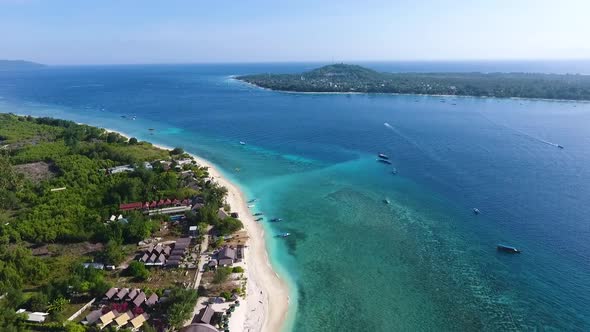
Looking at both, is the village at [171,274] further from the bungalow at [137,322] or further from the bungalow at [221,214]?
the bungalow at [221,214]

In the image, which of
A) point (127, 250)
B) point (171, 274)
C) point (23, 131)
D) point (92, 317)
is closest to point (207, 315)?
point (171, 274)

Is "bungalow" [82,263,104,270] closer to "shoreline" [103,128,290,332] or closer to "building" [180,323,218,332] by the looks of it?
"building" [180,323,218,332]

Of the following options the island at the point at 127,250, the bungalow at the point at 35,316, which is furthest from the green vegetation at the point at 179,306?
the bungalow at the point at 35,316

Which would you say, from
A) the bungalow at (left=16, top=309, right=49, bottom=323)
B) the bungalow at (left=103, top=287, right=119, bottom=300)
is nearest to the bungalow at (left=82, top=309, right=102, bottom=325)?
the bungalow at (left=103, top=287, right=119, bottom=300)

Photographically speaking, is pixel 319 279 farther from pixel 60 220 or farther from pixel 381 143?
pixel 381 143

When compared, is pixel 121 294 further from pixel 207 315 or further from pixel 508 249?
pixel 508 249

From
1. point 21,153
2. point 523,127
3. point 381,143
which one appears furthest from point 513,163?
point 21,153
